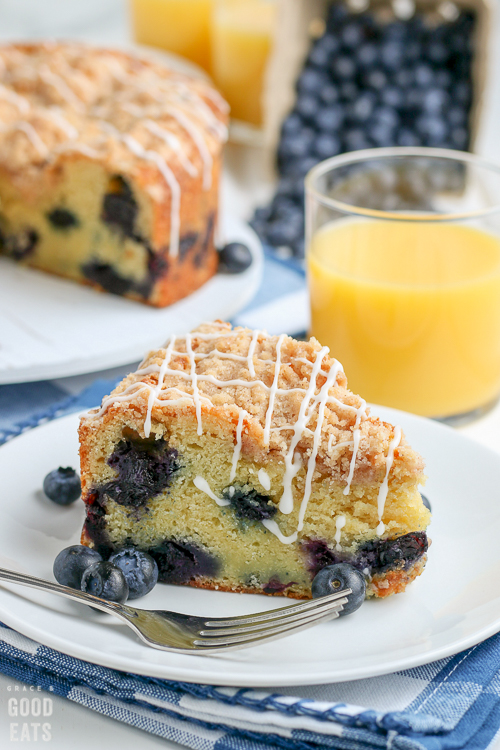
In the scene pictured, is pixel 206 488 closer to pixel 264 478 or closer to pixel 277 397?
pixel 264 478

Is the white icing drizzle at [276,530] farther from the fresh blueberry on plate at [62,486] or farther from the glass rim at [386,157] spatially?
the glass rim at [386,157]

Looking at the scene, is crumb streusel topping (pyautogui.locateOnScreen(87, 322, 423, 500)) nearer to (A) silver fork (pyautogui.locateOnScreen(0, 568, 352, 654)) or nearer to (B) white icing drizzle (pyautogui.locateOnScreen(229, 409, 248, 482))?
(B) white icing drizzle (pyautogui.locateOnScreen(229, 409, 248, 482))

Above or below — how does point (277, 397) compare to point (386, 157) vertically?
below

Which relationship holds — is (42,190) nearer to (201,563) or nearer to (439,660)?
(201,563)

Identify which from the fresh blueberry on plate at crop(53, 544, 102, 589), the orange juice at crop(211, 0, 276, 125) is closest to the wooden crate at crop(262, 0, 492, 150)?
the orange juice at crop(211, 0, 276, 125)

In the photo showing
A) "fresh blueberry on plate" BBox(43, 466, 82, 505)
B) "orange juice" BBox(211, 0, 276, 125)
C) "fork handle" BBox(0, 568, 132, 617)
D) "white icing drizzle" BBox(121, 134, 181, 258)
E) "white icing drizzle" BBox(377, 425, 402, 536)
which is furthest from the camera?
"orange juice" BBox(211, 0, 276, 125)

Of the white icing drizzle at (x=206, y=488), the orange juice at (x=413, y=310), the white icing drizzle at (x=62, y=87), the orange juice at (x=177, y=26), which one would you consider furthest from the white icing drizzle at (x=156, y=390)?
the orange juice at (x=177, y=26)

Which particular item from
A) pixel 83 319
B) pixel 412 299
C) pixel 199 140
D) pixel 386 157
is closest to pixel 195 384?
pixel 412 299
